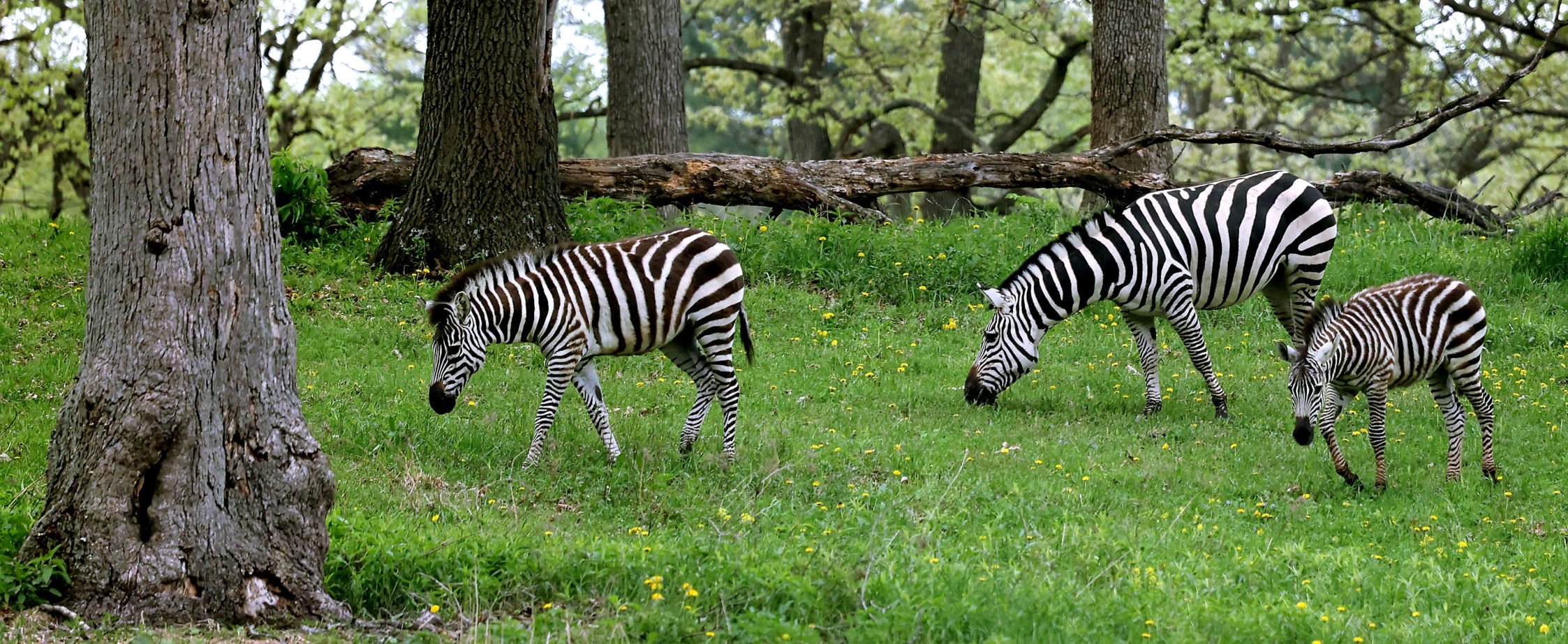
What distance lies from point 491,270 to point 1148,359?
5.99 metres

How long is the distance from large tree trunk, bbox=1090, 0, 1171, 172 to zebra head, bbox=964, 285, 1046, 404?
19.0 feet

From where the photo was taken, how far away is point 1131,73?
54.1 ft

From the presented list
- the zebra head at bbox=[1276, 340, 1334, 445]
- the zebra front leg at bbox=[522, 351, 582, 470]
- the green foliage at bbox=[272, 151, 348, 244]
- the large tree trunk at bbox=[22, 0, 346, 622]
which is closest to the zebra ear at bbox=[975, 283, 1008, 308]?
the zebra head at bbox=[1276, 340, 1334, 445]

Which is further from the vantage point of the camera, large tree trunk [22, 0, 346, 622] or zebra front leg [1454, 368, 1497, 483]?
zebra front leg [1454, 368, 1497, 483]

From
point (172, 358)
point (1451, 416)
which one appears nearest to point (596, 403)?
point (172, 358)

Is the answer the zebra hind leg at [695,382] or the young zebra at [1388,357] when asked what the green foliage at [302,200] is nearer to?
the zebra hind leg at [695,382]

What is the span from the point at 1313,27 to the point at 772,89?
1161cm

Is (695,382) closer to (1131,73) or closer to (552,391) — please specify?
(552,391)

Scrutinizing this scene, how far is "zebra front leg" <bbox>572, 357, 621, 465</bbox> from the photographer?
8.97 meters

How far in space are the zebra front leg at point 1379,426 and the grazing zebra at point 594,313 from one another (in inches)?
180

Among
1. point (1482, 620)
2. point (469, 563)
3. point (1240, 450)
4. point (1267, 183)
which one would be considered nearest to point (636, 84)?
point (1267, 183)

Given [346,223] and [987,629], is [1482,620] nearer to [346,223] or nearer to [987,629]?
[987,629]

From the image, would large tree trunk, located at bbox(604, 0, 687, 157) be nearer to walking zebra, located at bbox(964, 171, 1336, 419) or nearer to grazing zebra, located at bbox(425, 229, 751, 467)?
walking zebra, located at bbox(964, 171, 1336, 419)

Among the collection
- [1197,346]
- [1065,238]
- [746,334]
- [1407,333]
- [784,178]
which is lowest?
[1197,346]
